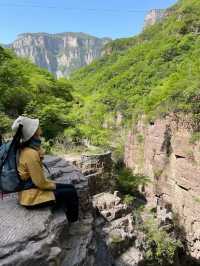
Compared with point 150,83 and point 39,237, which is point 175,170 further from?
point 150,83

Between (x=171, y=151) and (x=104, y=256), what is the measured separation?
11.9m

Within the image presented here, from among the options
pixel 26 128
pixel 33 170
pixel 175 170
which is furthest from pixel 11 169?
pixel 175 170

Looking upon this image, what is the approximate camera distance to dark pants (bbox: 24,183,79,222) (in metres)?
4.48

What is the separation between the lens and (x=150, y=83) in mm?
30594

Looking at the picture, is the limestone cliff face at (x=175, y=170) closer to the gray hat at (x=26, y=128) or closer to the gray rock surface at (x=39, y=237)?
the gray rock surface at (x=39, y=237)

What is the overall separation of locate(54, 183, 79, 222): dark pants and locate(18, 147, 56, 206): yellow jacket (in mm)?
234

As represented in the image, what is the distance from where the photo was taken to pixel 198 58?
24.8 m

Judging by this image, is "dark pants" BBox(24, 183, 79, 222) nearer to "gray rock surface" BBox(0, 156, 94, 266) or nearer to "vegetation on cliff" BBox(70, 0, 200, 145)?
"gray rock surface" BBox(0, 156, 94, 266)

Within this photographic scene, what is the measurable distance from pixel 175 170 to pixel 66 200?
1208 centimetres

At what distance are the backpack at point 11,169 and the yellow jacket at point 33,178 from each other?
0.06 meters

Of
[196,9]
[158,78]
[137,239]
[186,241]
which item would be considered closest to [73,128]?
[186,241]

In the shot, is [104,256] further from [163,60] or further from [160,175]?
[163,60]

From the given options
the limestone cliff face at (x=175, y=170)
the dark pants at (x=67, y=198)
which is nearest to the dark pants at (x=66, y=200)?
the dark pants at (x=67, y=198)

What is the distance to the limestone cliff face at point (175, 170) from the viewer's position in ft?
47.5
